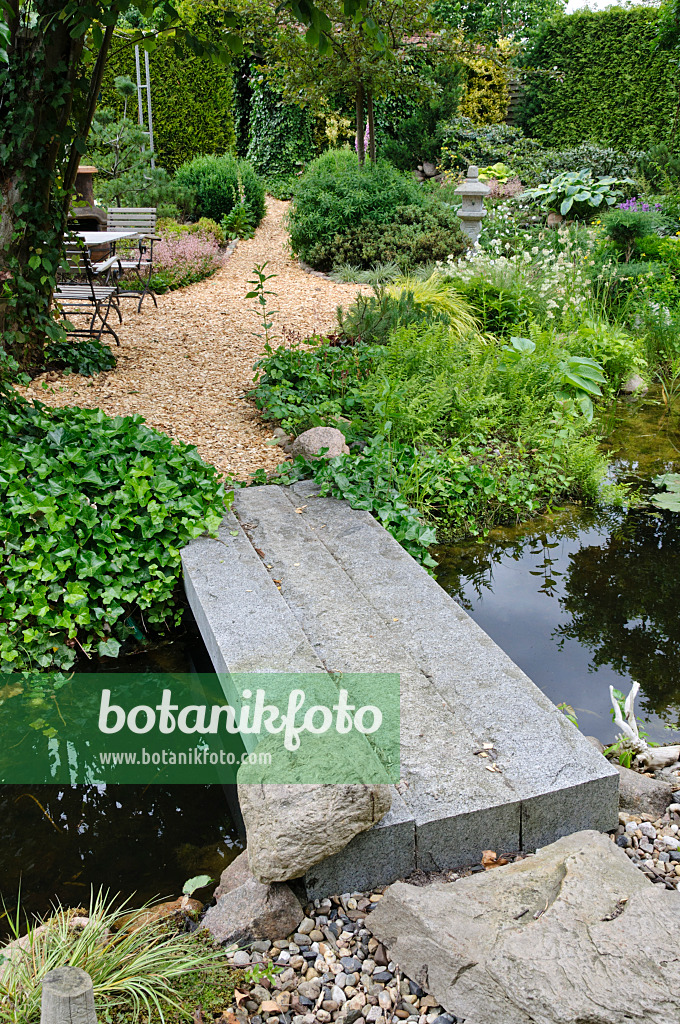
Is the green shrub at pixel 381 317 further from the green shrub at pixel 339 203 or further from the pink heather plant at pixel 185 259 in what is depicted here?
the green shrub at pixel 339 203

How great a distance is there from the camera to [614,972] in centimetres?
160

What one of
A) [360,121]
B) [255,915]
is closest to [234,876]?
[255,915]

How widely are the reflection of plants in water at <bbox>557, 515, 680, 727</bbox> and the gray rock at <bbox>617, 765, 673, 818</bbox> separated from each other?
26.2 inches

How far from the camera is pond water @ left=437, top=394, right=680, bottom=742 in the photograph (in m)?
3.38

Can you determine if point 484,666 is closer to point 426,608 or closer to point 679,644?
point 426,608

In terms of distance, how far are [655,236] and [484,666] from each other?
6.90 metres

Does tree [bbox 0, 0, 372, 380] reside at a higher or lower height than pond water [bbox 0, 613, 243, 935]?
higher

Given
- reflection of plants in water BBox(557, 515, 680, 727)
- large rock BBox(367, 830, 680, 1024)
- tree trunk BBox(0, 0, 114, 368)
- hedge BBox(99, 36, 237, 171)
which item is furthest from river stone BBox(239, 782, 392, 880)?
hedge BBox(99, 36, 237, 171)

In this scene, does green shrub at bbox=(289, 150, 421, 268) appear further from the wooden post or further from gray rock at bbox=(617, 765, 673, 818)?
the wooden post

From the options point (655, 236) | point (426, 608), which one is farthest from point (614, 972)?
point (655, 236)

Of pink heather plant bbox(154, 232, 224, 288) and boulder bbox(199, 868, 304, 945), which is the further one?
pink heather plant bbox(154, 232, 224, 288)

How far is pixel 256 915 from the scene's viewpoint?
6.70 ft

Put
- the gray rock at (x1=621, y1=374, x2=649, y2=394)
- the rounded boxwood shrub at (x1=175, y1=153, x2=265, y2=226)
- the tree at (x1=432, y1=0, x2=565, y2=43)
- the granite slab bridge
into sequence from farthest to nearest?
the tree at (x1=432, y1=0, x2=565, y2=43) < the rounded boxwood shrub at (x1=175, y1=153, x2=265, y2=226) < the gray rock at (x1=621, y1=374, x2=649, y2=394) < the granite slab bridge

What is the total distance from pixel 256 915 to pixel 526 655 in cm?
194
